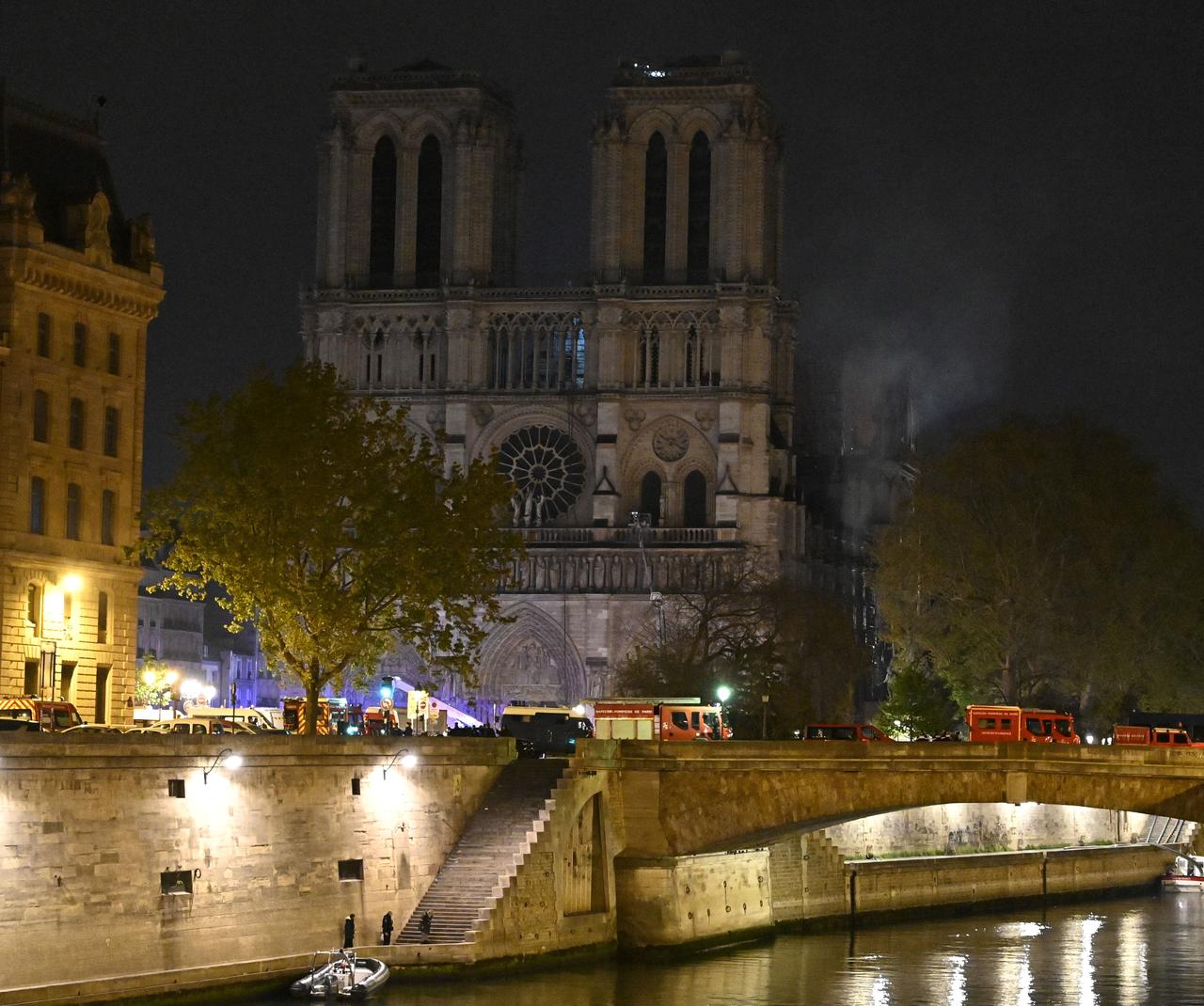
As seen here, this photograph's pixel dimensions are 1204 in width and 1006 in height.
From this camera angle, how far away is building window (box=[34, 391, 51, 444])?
65.1 m

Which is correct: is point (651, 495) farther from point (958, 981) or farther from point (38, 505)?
point (958, 981)

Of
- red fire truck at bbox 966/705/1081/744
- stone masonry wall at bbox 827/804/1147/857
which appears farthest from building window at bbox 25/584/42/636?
red fire truck at bbox 966/705/1081/744

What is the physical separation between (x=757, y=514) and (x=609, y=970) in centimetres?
6553

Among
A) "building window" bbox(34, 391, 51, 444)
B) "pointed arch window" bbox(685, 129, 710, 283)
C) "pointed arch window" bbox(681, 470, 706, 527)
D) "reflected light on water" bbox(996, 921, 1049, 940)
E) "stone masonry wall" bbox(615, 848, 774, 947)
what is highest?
"pointed arch window" bbox(685, 129, 710, 283)

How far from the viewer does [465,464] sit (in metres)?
124

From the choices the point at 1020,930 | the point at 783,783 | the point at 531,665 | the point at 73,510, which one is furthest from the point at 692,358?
the point at 783,783

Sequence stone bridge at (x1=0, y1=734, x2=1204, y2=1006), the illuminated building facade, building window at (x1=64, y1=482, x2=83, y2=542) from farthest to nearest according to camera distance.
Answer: building window at (x1=64, y1=482, x2=83, y2=542) → the illuminated building facade → stone bridge at (x1=0, y1=734, x2=1204, y2=1006)

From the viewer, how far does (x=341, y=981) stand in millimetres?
49844

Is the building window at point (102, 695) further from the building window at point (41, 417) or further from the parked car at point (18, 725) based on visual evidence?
the parked car at point (18, 725)

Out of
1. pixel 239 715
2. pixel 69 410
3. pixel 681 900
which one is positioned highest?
pixel 69 410

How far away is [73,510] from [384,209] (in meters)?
64.2

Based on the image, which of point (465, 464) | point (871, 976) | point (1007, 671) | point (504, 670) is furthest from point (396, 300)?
point (871, 976)

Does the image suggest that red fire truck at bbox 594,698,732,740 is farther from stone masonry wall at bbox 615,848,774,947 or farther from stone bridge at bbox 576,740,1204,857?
stone masonry wall at bbox 615,848,774,947

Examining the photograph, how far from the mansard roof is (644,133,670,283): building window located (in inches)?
2267
